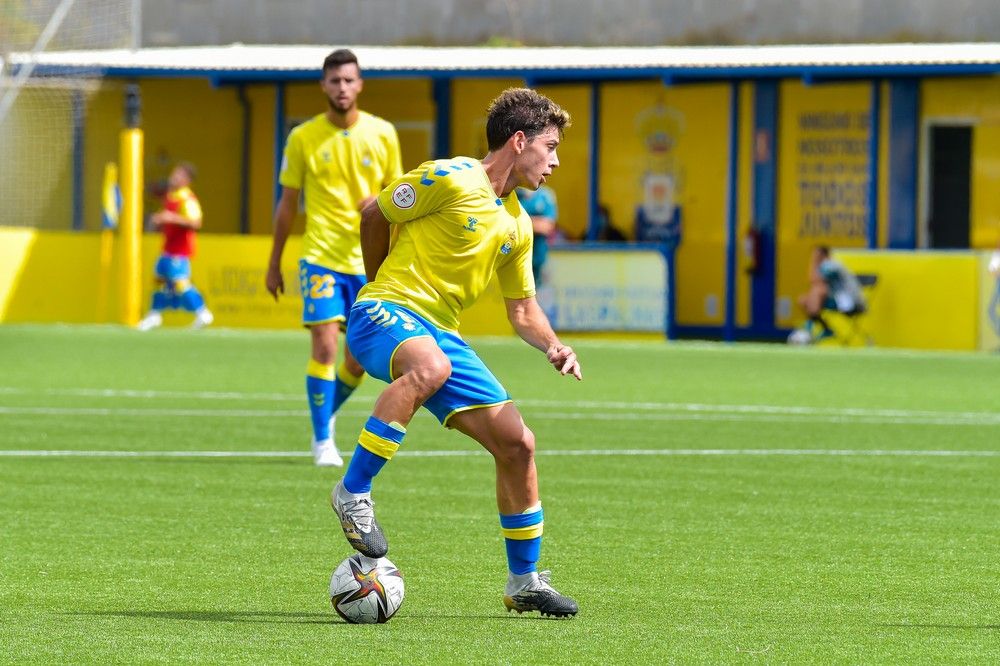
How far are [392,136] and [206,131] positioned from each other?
22.1m

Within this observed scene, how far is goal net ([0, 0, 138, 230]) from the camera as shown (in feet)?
101

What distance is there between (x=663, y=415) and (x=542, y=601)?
849 centimetres

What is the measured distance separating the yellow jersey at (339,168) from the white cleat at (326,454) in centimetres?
100

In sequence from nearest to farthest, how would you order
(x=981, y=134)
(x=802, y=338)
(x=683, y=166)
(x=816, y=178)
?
(x=802, y=338) < (x=981, y=134) < (x=816, y=178) < (x=683, y=166)

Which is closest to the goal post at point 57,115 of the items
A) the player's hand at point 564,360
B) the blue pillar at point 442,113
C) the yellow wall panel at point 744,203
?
the blue pillar at point 442,113

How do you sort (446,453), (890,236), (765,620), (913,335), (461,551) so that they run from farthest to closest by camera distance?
(890,236), (913,335), (446,453), (461,551), (765,620)

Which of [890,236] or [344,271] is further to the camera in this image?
[890,236]

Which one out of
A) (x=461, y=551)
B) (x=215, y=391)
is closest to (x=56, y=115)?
(x=215, y=391)

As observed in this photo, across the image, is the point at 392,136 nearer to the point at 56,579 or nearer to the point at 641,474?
the point at 641,474

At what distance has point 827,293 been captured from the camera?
25094mm

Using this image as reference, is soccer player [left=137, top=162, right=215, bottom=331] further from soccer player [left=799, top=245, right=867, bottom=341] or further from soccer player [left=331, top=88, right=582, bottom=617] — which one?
soccer player [left=331, top=88, right=582, bottom=617]

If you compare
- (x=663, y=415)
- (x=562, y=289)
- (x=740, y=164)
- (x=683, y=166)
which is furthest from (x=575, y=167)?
(x=663, y=415)

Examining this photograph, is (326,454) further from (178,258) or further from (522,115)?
(178,258)

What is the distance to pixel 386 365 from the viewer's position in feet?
23.7
